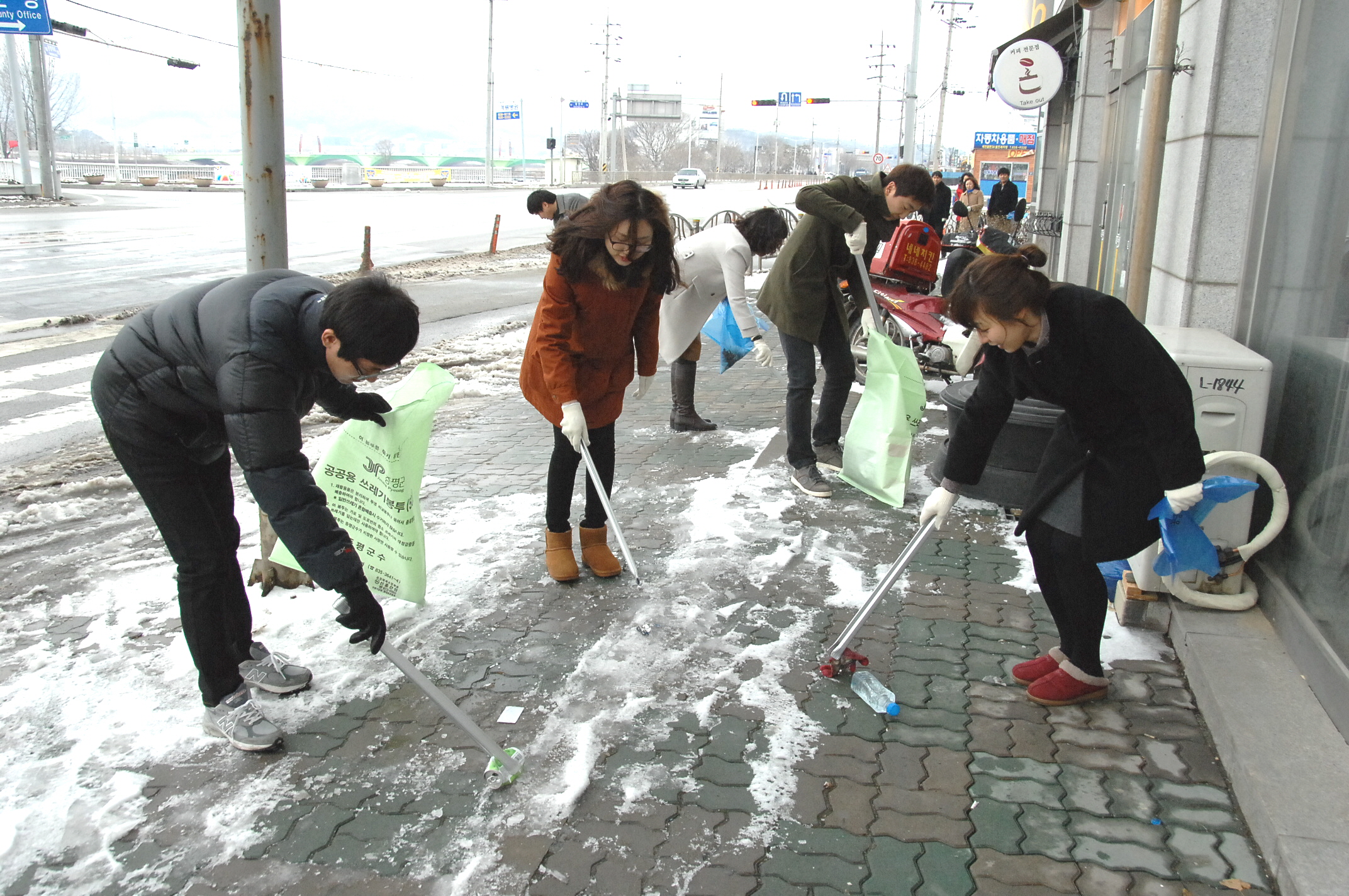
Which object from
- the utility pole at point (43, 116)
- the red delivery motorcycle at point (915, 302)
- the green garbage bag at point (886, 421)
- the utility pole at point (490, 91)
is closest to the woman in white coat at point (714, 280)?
the green garbage bag at point (886, 421)

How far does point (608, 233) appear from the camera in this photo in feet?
11.8

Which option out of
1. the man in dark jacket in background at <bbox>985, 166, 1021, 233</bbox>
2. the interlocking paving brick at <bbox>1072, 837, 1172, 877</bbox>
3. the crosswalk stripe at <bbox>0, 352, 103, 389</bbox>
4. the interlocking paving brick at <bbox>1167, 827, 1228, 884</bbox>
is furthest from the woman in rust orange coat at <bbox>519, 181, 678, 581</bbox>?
the man in dark jacket in background at <bbox>985, 166, 1021, 233</bbox>

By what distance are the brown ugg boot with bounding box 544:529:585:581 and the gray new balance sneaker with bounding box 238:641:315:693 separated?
1.13 m

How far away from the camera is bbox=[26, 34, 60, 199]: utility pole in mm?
28969

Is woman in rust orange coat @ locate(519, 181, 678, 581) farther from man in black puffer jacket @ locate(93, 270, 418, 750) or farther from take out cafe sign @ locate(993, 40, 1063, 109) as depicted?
take out cafe sign @ locate(993, 40, 1063, 109)

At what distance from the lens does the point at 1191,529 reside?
2836mm

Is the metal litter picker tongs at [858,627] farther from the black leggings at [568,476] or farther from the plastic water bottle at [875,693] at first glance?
the black leggings at [568,476]

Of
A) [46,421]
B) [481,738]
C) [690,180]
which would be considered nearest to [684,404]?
[481,738]

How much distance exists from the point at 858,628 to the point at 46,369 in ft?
27.0

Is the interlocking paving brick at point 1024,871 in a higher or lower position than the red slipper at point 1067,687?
lower

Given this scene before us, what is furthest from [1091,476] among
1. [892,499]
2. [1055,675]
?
[892,499]

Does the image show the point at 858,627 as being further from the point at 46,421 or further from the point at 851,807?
the point at 46,421

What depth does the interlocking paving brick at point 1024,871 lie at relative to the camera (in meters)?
2.32

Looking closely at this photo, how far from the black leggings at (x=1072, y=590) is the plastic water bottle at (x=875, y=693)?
23.4 inches
